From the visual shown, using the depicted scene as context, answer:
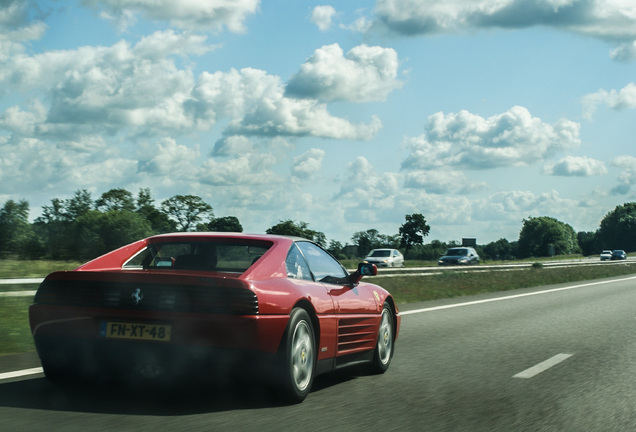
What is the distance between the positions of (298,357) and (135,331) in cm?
125

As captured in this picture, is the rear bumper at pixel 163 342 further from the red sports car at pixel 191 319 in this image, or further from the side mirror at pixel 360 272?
the side mirror at pixel 360 272

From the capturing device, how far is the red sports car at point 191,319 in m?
5.47

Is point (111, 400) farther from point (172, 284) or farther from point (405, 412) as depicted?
point (405, 412)

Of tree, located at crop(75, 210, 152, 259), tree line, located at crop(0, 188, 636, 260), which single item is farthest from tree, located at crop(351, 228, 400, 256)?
tree, located at crop(75, 210, 152, 259)

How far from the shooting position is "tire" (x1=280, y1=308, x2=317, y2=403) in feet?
18.8

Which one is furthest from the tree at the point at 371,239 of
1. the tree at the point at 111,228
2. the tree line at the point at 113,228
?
the tree at the point at 111,228

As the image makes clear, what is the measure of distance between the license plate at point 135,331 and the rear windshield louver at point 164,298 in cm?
12

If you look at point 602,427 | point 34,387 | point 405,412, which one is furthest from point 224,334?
point 602,427

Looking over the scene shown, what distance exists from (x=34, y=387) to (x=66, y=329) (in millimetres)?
1038

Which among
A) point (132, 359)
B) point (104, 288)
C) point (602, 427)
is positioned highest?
point (104, 288)

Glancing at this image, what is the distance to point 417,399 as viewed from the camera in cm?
642

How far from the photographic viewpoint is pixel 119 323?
18.3 feet

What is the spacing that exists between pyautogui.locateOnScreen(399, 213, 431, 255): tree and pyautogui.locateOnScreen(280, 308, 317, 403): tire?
147854mm

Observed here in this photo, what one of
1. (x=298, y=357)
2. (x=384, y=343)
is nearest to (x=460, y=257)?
(x=384, y=343)
